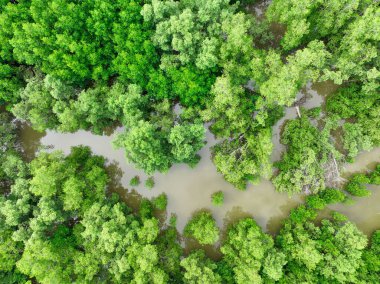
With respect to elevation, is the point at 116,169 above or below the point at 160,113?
below

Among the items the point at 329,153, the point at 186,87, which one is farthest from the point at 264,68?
the point at 329,153

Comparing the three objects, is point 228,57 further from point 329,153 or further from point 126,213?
point 126,213

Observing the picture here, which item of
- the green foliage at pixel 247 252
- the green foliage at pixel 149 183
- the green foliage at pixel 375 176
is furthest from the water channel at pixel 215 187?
the green foliage at pixel 247 252

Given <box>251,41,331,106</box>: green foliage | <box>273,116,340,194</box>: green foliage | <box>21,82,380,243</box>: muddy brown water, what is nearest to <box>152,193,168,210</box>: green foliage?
<box>21,82,380,243</box>: muddy brown water

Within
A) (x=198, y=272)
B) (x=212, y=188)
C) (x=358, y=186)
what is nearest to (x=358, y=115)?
(x=358, y=186)

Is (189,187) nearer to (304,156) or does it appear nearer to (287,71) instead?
(304,156)

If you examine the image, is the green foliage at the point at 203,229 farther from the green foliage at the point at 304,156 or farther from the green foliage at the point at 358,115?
the green foliage at the point at 358,115

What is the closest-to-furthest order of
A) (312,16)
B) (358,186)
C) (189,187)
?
(312,16) → (358,186) → (189,187)
